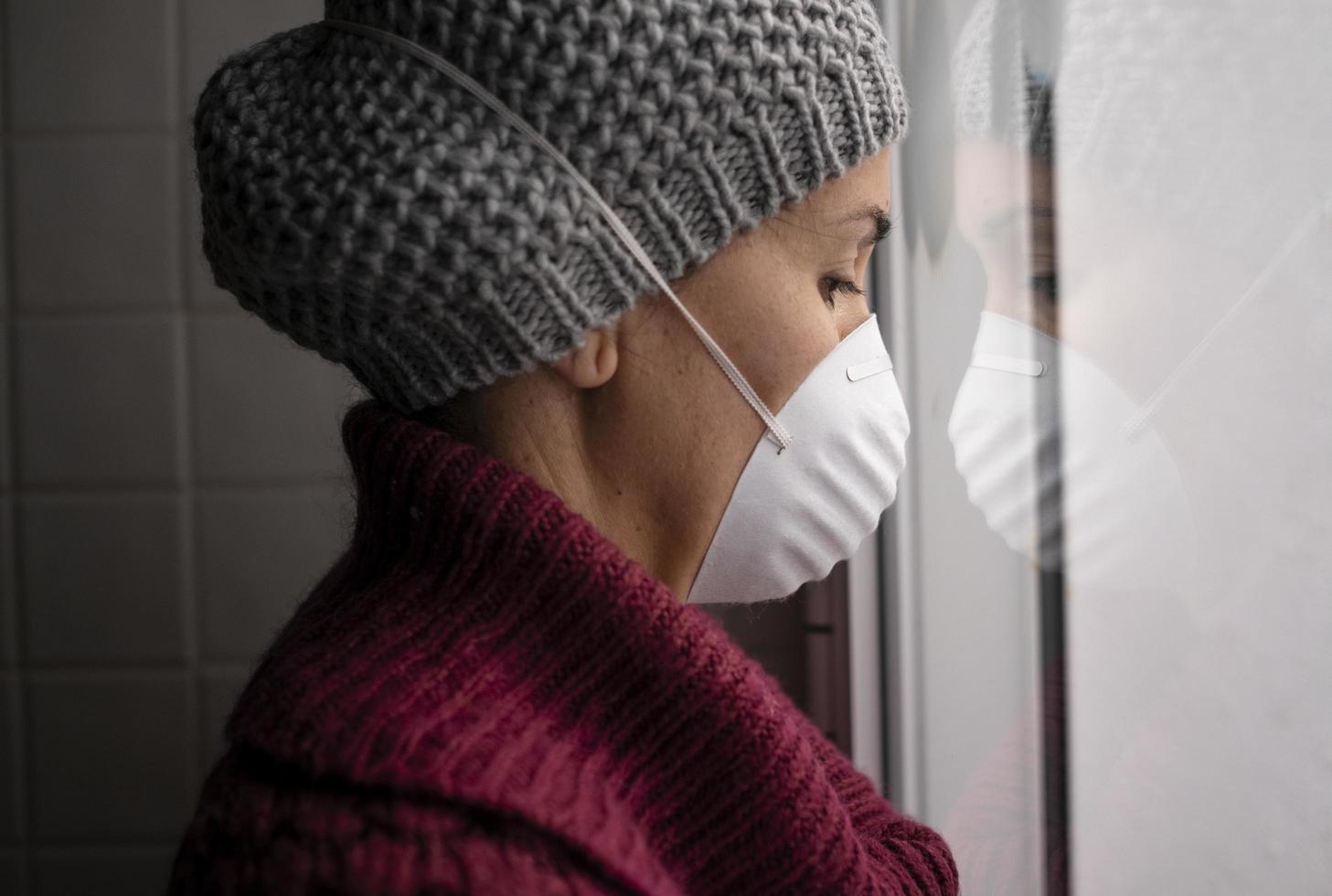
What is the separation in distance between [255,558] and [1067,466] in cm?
95

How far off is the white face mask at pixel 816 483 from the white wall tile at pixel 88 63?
92 cm

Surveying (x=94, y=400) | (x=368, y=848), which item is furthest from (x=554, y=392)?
(x=94, y=400)

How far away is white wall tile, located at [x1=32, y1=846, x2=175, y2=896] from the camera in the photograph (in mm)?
1161

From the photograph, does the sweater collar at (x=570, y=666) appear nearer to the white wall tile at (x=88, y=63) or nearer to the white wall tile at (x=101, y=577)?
the white wall tile at (x=101, y=577)

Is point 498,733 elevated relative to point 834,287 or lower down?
lower down

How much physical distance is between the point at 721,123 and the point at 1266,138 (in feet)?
0.83

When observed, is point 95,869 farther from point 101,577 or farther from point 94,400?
point 94,400

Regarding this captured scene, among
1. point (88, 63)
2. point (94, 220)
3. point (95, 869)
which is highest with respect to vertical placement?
point (88, 63)

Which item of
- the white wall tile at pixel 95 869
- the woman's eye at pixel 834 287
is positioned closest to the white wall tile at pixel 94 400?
the white wall tile at pixel 95 869

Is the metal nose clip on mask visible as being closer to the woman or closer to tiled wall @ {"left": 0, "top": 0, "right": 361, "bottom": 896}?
the woman

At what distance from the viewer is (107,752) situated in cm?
116

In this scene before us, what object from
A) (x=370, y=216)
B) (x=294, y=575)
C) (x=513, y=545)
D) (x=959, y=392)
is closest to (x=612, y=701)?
(x=513, y=545)

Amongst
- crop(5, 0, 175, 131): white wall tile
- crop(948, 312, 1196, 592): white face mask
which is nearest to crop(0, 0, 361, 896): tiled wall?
crop(5, 0, 175, 131): white wall tile

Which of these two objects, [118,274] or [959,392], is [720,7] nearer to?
[959,392]
